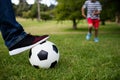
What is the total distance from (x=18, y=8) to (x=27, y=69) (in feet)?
296

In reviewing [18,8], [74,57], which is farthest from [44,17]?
[74,57]

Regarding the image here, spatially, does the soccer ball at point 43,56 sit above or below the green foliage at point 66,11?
above

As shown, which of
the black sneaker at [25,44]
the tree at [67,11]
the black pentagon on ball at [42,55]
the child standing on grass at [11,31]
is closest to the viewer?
the child standing on grass at [11,31]

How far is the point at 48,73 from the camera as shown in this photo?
12.4 feet

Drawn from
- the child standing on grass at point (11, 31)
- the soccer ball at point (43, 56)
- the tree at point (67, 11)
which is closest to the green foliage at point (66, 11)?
the tree at point (67, 11)

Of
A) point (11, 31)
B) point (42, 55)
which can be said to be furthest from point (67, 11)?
point (11, 31)

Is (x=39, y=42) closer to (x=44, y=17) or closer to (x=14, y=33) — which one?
(x=14, y=33)

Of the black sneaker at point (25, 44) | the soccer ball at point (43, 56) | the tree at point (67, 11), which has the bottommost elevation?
the tree at point (67, 11)

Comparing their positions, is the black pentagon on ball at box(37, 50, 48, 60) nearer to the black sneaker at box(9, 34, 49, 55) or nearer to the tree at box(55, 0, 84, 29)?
the black sneaker at box(9, 34, 49, 55)

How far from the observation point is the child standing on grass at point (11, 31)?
3.60 metres

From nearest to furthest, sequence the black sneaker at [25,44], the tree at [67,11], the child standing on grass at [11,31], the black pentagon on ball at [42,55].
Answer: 1. the child standing on grass at [11,31]
2. the black sneaker at [25,44]
3. the black pentagon on ball at [42,55]
4. the tree at [67,11]

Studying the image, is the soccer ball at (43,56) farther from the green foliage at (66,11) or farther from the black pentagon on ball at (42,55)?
the green foliage at (66,11)

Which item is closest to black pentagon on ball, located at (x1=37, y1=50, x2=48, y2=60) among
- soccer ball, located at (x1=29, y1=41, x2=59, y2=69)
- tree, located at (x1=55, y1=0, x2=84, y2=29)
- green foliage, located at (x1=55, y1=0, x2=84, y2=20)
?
soccer ball, located at (x1=29, y1=41, x2=59, y2=69)

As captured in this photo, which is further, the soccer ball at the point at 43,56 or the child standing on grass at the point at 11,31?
the soccer ball at the point at 43,56
